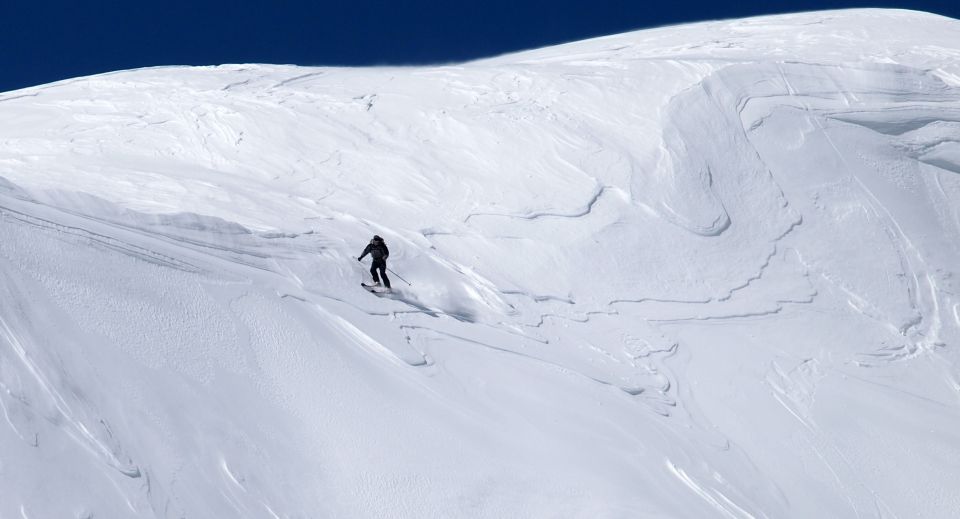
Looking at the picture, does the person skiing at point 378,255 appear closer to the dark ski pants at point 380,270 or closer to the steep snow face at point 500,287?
the dark ski pants at point 380,270

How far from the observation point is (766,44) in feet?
84.2

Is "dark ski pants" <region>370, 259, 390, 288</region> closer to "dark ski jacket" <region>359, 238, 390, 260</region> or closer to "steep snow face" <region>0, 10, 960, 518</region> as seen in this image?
"dark ski jacket" <region>359, 238, 390, 260</region>

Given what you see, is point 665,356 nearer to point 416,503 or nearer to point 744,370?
point 744,370

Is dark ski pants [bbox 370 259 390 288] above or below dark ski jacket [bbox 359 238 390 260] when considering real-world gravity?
below

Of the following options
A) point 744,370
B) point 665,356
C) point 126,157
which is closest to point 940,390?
point 744,370

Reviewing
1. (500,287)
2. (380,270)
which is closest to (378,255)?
(380,270)

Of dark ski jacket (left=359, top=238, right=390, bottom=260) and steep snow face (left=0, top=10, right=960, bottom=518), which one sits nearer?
steep snow face (left=0, top=10, right=960, bottom=518)

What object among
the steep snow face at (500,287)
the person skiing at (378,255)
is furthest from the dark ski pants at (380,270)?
the steep snow face at (500,287)

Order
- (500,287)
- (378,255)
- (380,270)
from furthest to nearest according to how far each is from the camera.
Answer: (500,287) < (380,270) < (378,255)

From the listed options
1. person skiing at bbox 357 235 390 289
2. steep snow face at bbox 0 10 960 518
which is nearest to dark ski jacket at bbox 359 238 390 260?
person skiing at bbox 357 235 390 289

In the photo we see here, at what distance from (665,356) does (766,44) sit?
37.7 ft

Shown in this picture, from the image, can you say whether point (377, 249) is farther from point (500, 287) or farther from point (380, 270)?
point (500, 287)

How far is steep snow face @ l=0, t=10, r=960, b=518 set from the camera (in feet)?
42.4

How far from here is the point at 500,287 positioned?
1745 centimetres
